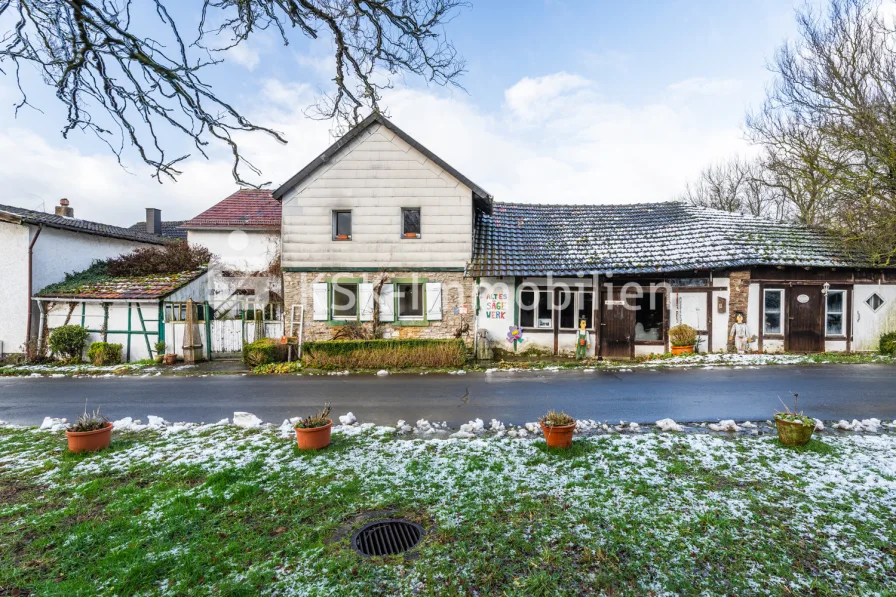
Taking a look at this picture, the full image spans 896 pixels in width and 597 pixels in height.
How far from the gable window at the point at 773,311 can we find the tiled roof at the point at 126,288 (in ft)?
66.6

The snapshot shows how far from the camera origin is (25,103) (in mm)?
4113

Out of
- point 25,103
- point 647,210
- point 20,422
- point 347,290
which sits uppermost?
point 647,210

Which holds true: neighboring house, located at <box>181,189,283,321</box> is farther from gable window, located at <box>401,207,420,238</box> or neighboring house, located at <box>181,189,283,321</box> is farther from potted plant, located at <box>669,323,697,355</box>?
potted plant, located at <box>669,323,697,355</box>

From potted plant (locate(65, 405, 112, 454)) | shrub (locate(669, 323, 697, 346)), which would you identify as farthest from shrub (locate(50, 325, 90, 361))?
shrub (locate(669, 323, 697, 346))

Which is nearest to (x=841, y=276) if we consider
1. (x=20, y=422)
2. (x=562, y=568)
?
(x=562, y=568)

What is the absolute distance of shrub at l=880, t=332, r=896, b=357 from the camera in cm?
1342

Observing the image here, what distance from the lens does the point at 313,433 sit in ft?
18.7

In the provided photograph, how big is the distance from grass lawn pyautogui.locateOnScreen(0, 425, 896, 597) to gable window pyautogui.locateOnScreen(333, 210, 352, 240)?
32.9ft

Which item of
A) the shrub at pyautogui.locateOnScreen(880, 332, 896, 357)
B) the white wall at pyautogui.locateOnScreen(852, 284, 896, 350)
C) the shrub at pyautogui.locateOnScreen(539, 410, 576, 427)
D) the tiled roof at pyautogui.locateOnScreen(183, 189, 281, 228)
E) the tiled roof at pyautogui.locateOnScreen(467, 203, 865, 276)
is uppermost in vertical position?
the tiled roof at pyautogui.locateOnScreen(183, 189, 281, 228)

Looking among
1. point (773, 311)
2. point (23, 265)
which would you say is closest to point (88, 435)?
point (23, 265)

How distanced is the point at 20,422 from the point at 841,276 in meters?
21.6

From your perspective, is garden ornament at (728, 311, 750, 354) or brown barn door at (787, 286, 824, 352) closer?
garden ornament at (728, 311, 750, 354)

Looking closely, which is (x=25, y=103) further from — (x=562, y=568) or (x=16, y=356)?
(x=16, y=356)

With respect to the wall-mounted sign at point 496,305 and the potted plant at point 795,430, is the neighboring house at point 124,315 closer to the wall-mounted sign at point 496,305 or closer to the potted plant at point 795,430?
the wall-mounted sign at point 496,305
